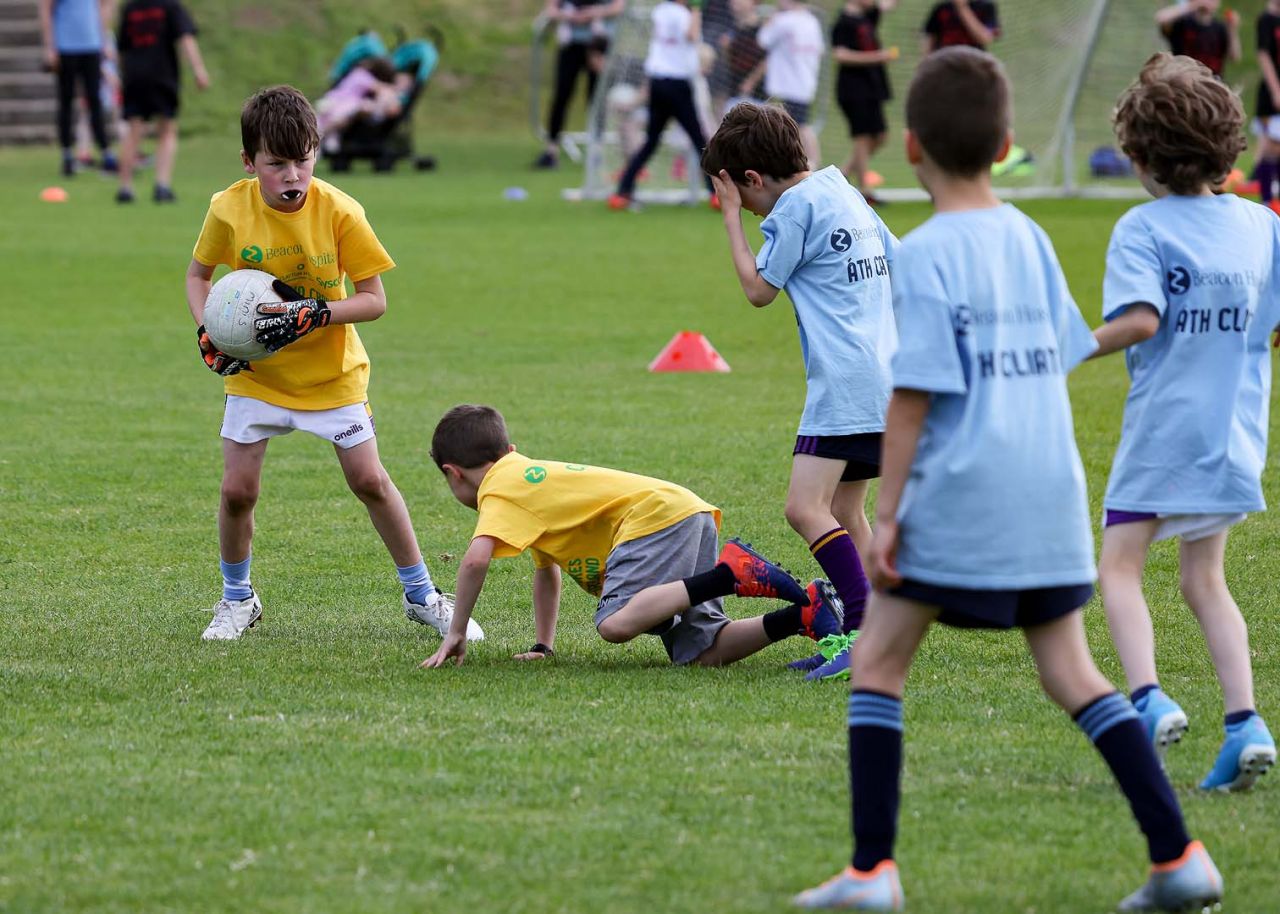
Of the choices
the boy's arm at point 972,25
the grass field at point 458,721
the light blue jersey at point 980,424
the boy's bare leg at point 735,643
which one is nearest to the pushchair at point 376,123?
the boy's arm at point 972,25

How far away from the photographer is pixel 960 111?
3193mm

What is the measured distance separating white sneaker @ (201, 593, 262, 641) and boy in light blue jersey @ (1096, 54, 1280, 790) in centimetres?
272

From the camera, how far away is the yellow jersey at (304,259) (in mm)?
5453

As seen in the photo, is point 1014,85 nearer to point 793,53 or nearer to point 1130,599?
point 793,53

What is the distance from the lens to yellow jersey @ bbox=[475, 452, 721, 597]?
510 centimetres

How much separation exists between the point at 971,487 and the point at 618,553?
86.1 inches

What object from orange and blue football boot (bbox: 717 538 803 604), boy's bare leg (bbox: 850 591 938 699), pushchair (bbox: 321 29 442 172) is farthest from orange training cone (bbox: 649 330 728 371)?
pushchair (bbox: 321 29 442 172)

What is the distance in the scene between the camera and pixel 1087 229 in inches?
653

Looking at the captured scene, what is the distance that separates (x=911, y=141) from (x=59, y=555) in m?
4.31

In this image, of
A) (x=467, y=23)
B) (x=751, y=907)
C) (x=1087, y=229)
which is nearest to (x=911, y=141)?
(x=751, y=907)

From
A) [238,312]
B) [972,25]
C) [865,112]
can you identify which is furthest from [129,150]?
[238,312]

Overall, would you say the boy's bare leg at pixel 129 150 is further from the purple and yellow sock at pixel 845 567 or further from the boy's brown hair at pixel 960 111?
the boy's brown hair at pixel 960 111

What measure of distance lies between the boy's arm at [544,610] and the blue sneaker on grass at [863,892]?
217cm

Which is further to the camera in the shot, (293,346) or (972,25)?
(972,25)
